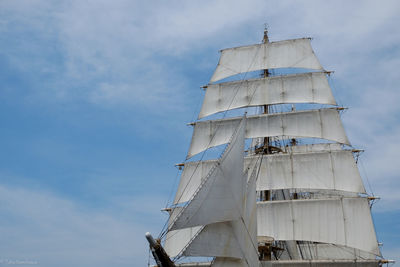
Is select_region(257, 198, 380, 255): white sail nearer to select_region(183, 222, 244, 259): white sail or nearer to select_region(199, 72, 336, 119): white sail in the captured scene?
select_region(199, 72, 336, 119): white sail

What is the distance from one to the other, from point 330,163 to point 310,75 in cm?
805

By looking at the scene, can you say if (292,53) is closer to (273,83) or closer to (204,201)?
(273,83)

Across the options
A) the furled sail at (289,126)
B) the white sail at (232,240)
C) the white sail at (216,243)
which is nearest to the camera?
the white sail at (216,243)

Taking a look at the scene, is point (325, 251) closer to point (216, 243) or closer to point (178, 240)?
point (178, 240)

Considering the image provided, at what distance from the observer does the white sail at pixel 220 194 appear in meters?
A: 19.0

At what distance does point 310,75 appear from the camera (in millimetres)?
36531

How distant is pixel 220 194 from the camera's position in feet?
66.8

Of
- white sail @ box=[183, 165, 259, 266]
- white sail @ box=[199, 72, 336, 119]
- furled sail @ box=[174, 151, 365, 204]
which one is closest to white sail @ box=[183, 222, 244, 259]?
white sail @ box=[183, 165, 259, 266]

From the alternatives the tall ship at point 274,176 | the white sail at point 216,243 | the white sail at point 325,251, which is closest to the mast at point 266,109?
the tall ship at point 274,176

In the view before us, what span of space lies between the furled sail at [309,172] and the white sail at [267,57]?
8.69 meters

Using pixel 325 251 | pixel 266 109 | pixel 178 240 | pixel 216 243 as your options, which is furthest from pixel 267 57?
pixel 216 243

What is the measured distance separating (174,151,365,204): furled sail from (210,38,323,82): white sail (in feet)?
28.5

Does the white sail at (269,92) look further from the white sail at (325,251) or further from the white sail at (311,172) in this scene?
the white sail at (325,251)

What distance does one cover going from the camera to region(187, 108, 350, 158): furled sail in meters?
34.5
